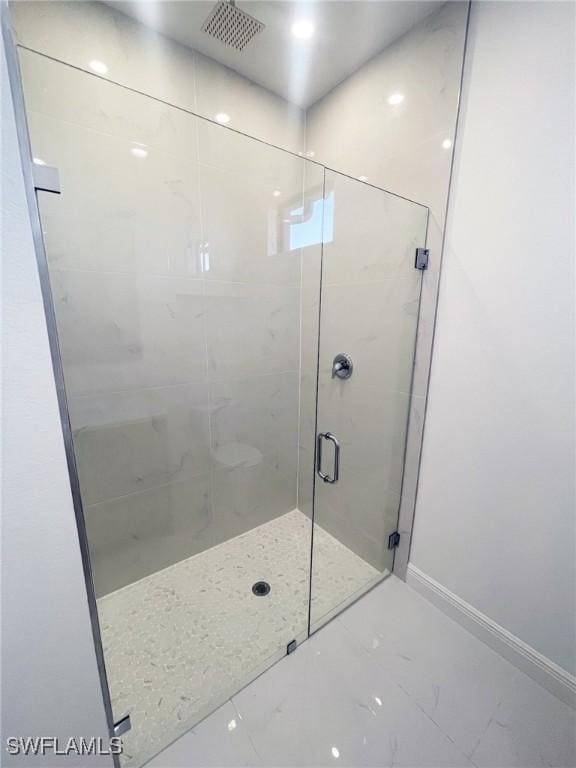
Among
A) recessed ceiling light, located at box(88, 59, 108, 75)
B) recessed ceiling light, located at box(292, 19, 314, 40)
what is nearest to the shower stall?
recessed ceiling light, located at box(88, 59, 108, 75)

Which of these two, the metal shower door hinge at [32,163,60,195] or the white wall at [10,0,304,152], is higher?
the white wall at [10,0,304,152]

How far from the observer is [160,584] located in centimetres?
167

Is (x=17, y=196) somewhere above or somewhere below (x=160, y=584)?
above

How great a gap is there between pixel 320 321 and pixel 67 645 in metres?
1.58

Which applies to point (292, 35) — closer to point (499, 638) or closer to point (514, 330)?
point (514, 330)

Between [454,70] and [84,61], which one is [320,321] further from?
[84,61]

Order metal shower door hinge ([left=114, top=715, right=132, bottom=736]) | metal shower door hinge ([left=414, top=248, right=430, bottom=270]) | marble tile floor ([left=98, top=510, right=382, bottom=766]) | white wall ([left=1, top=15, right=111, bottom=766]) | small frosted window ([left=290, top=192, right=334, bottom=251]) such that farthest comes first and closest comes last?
small frosted window ([left=290, top=192, right=334, bottom=251]) → metal shower door hinge ([left=414, top=248, right=430, bottom=270]) → marble tile floor ([left=98, top=510, right=382, bottom=766]) → metal shower door hinge ([left=114, top=715, right=132, bottom=736]) → white wall ([left=1, top=15, right=111, bottom=766])

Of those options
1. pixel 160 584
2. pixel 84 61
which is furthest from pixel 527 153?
pixel 160 584

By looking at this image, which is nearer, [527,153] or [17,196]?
[17,196]

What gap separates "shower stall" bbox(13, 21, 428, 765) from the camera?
49.2 inches

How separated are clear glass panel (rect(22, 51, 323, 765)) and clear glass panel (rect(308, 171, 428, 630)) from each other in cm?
16

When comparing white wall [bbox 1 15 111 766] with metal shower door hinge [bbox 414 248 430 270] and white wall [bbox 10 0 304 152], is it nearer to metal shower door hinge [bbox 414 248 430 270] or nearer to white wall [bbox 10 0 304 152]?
white wall [bbox 10 0 304 152]

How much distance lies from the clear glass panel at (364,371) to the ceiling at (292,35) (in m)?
0.53

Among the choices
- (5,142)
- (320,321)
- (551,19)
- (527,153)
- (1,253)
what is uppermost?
(551,19)
